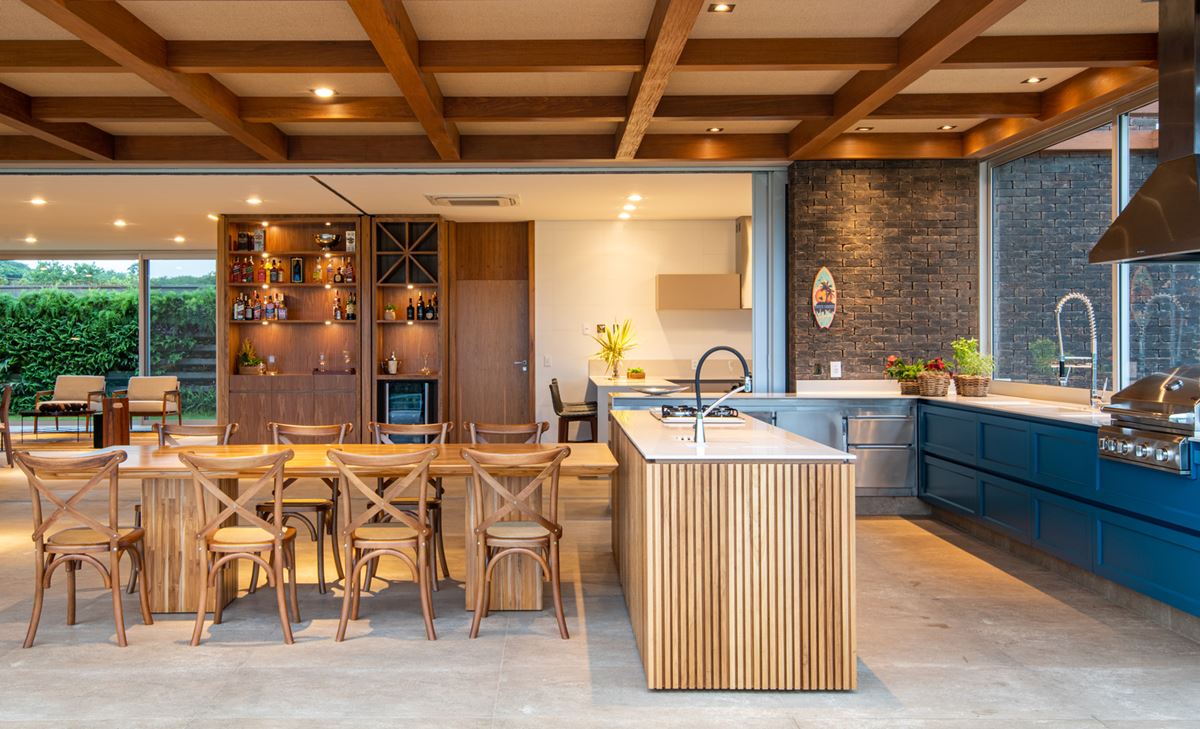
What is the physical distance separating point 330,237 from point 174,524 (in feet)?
20.1

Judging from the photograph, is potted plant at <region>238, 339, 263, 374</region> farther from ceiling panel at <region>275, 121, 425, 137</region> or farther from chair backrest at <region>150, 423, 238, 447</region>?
chair backrest at <region>150, 423, 238, 447</region>

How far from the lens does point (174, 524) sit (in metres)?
4.47

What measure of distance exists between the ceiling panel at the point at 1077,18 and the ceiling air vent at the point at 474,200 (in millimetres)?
4926

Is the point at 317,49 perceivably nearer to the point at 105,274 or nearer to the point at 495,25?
the point at 495,25

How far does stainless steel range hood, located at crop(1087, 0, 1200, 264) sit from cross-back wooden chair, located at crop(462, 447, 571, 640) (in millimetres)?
2739

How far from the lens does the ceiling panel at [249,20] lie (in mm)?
4391

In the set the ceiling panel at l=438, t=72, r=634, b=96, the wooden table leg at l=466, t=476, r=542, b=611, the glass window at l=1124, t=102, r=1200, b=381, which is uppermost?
the ceiling panel at l=438, t=72, r=634, b=96

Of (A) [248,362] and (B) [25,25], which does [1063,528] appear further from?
(A) [248,362]

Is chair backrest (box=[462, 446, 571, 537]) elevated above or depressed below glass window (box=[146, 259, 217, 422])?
below

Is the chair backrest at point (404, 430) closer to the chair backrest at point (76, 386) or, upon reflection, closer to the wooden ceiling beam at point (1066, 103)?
the wooden ceiling beam at point (1066, 103)

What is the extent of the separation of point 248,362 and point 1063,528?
27.3 feet

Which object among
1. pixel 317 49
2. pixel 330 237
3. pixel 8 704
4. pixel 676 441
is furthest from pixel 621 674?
pixel 330 237

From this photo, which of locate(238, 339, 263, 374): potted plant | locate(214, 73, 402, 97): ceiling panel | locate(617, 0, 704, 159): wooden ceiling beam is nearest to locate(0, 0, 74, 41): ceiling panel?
locate(214, 73, 402, 97): ceiling panel

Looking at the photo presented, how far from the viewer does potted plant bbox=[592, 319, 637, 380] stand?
10086mm
